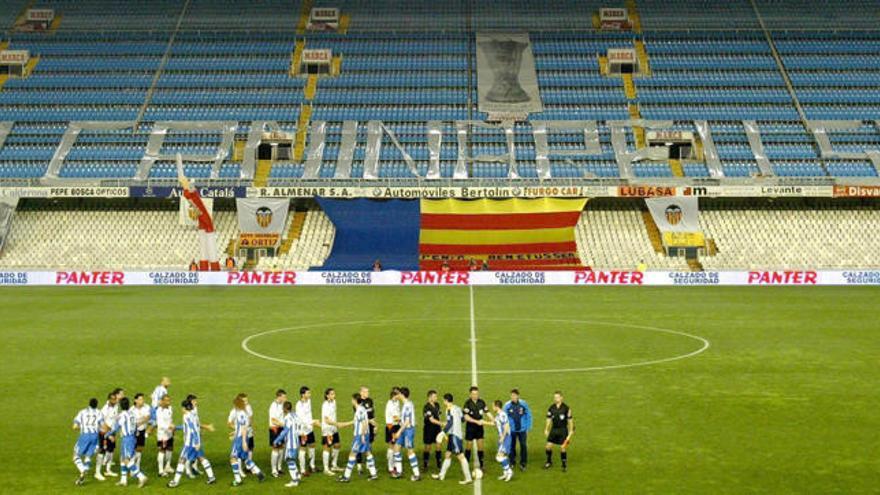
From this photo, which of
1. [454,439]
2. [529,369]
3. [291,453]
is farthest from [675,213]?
[291,453]

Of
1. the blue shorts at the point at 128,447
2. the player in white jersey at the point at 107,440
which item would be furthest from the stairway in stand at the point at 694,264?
the blue shorts at the point at 128,447

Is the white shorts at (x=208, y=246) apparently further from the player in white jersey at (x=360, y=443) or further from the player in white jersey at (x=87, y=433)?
the player in white jersey at (x=360, y=443)

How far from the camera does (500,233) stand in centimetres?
7169

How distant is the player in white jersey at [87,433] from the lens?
1944 cm

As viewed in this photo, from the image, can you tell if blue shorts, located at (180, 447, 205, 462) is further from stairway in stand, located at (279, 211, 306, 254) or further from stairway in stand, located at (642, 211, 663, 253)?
stairway in stand, located at (642, 211, 663, 253)

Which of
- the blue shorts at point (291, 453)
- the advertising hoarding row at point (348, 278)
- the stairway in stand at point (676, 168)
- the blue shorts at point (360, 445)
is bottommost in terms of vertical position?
the blue shorts at point (291, 453)

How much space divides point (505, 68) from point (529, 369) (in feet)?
193

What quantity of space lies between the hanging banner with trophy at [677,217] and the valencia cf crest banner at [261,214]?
26678 mm

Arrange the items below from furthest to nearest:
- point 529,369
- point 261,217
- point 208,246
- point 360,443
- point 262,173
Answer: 1. point 262,173
2. point 261,217
3. point 208,246
4. point 529,369
5. point 360,443

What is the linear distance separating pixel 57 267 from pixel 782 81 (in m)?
59.6

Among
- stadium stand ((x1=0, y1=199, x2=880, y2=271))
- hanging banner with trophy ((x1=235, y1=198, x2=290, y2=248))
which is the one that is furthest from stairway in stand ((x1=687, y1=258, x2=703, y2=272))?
hanging banner with trophy ((x1=235, y1=198, x2=290, y2=248))

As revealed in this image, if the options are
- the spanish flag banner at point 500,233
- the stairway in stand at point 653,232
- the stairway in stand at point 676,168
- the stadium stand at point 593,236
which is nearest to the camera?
the stadium stand at point 593,236

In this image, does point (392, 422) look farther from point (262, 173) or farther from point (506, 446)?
point (262, 173)

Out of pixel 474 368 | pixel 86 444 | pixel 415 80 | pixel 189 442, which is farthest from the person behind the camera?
pixel 415 80
